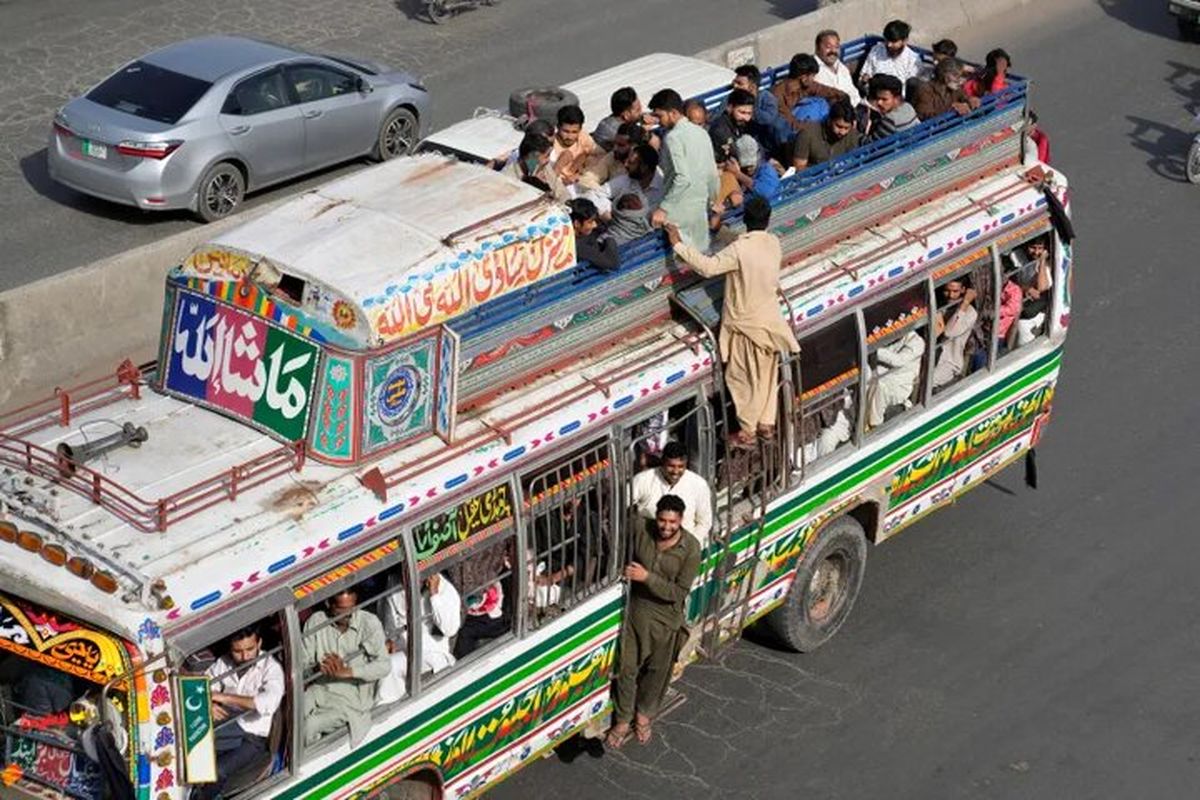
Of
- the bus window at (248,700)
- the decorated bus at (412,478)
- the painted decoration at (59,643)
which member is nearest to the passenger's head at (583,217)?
the decorated bus at (412,478)

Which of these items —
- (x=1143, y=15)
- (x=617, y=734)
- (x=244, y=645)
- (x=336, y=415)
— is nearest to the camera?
(x=244, y=645)

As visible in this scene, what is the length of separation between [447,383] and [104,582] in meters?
2.11

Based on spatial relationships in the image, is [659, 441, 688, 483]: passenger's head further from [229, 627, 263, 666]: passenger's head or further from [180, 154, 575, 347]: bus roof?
[229, 627, 263, 666]: passenger's head

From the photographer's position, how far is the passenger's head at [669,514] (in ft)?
33.3

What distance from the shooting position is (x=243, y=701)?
870 cm

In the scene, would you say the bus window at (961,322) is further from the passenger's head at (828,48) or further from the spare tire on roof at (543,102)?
the spare tire on roof at (543,102)

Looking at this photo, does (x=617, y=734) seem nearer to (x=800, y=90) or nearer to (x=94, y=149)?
(x=800, y=90)

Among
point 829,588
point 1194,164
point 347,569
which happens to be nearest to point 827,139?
point 829,588

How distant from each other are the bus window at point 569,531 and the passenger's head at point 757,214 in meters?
1.64

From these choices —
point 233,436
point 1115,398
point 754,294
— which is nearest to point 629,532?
point 754,294

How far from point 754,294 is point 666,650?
2.07 meters

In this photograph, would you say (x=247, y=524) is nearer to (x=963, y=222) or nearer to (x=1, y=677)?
(x=1, y=677)

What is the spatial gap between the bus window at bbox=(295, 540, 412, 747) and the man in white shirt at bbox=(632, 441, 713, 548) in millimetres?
1748

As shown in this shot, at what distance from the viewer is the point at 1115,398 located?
15.5 metres
